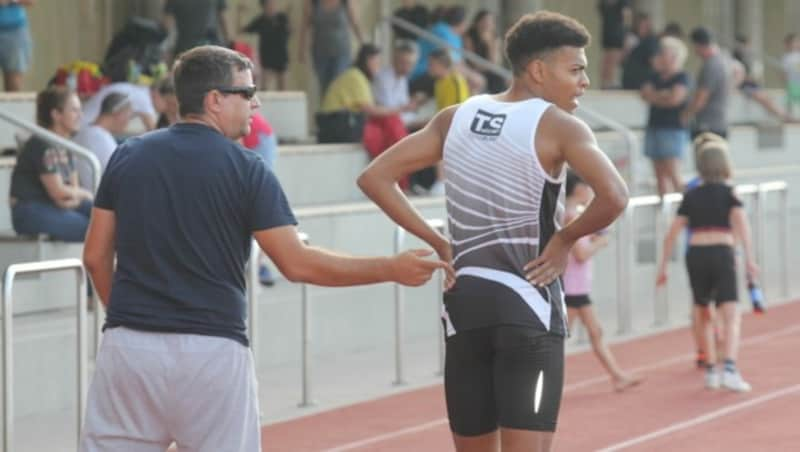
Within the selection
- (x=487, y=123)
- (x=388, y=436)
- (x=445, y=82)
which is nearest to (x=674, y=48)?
(x=445, y=82)

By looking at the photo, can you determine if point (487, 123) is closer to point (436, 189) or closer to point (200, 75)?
point (200, 75)

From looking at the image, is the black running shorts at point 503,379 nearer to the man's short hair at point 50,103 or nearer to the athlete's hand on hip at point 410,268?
the athlete's hand on hip at point 410,268

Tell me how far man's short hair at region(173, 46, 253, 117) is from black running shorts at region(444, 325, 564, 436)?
1315mm

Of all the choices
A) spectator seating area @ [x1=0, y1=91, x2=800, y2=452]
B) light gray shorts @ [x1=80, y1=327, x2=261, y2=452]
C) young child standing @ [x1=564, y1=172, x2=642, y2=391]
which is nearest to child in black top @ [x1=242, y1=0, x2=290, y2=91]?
spectator seating area @ [x1=0, y1=91, x2=800, y2=452]

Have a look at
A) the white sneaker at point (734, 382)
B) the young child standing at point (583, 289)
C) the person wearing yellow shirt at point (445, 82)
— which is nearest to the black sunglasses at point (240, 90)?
the young child standing at point (583, 289)

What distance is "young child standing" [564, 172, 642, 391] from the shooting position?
12.6m

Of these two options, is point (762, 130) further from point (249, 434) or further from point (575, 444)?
point (249, 434)

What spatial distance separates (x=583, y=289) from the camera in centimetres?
1289

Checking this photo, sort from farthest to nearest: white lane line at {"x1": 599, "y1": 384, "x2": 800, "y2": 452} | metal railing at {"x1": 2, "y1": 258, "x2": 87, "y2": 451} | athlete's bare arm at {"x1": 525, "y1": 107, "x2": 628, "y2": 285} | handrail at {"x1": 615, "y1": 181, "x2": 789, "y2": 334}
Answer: handrail at {"x1": 615, "y1": 181, "x2": 789, "y2": 334} → white lane line at {"x1": 599, "y1": 384, "x2": 800, "y2": 452} → metal railing at {"x1": 2, "y1": 258, "x2": 87, "y2": 451} → athlete's bare arm at {"x1": 525, "y1": 107, "x2": 628, "y2": 285}

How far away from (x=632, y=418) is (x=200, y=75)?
20.6ft

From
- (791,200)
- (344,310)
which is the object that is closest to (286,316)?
(344,310)

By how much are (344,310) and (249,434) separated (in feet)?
29.6

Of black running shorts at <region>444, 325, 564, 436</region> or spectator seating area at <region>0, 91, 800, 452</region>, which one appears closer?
black running shorts at <region>444, 325, 564, 436</region>

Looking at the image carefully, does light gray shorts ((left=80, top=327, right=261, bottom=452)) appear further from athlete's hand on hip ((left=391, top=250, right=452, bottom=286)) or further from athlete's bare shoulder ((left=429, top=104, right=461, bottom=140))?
athlete's bare shoulder ((left=429, top=104, right=461, bottom=140))
